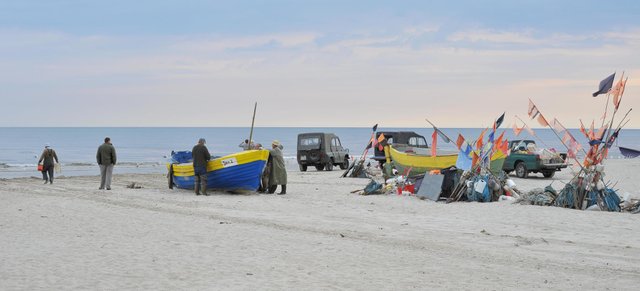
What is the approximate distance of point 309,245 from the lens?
39.0 feet

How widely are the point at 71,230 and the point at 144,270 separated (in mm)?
4331

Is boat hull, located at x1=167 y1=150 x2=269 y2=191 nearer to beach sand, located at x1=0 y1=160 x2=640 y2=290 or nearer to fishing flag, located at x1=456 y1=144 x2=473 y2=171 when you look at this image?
beach sand, located at x1=0 y1=160 x2=640 y2=290

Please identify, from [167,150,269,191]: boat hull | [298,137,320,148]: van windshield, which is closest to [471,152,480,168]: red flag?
[167,150,269,191]: boat hull

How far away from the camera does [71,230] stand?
523 inches

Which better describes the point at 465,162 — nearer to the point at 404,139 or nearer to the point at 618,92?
the point at 618,92

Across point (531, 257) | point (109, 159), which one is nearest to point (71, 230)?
point (531, 257)

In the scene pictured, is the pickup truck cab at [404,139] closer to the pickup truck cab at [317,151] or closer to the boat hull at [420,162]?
the pickup truck cab at [317,151]

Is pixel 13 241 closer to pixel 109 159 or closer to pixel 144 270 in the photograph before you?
pixel 144 270

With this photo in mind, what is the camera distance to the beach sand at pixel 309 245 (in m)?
9.07

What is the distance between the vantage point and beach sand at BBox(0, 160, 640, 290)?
9070mm

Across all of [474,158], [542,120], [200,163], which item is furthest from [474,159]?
[200,163]

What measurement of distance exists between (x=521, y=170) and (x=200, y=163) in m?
14.5

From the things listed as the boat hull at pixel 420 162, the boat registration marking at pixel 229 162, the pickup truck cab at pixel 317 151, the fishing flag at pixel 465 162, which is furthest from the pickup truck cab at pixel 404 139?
the boat registration marking at pixel 229 162

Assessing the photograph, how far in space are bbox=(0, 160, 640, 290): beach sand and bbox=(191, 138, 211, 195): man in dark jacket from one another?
1.61 m
